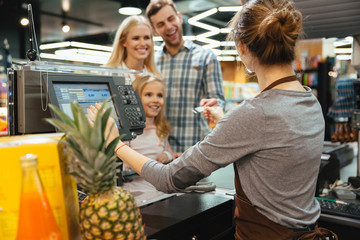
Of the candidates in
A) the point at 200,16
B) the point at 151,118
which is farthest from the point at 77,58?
the point at 200,16

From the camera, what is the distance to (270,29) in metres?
1.03

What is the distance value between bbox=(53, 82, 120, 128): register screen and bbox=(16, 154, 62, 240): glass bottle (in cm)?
48

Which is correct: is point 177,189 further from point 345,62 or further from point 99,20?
point 99,20

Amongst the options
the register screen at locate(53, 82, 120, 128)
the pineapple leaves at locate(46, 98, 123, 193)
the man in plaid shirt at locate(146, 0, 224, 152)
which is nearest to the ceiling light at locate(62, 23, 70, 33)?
the man in plaid shirt at locate(146, 0, 224, 152)

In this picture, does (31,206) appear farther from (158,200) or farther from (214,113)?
(214,113)

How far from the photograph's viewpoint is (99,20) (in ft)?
21.5

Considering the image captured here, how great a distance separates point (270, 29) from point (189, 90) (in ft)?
5.11

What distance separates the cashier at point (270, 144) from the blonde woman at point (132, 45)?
1.22 metres

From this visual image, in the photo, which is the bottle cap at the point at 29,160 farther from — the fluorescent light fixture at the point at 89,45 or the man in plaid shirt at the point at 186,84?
the fluorescent light fixture at the point at 89,45

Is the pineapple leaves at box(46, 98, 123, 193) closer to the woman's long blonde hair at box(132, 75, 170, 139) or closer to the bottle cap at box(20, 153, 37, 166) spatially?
the bottle cap at box(20, 153, 37, 166)

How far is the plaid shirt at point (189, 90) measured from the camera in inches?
101

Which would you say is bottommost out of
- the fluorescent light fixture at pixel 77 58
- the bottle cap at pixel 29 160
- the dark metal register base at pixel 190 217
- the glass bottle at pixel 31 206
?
the dark metal register base at pixel 190 217

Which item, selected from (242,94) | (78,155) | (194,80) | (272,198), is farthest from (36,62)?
(242,94)

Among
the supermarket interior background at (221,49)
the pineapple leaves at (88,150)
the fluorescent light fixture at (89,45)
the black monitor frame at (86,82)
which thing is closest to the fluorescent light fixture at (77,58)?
the supermarket interior background at (221,49)
